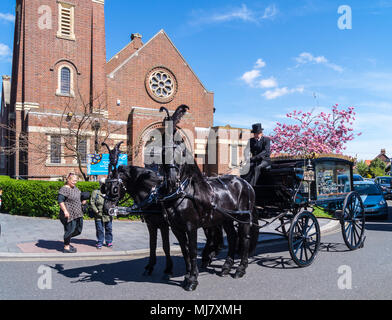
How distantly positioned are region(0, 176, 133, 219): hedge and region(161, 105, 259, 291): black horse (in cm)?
787

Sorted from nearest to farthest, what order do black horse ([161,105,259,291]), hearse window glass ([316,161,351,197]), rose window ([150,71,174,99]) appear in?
black horse ([161,105,259,291]) → hearse window glass ([316,161,351,197]) → rose window ([150,71,174,99])

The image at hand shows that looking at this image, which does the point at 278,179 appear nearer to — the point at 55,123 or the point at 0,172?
the point at 55,123

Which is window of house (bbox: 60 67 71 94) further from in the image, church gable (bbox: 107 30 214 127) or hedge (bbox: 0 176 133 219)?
hedge (bbox: 0 176 133 219)

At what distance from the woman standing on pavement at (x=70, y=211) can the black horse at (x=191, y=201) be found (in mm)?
3342

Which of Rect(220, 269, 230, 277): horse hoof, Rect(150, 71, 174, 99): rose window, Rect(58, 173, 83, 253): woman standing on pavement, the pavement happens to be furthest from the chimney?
Rect(220, 269, 230, 277): horse hoof

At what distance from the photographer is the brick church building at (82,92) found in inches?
845

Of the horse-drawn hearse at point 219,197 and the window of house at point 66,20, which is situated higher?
the window of house at point 66,20

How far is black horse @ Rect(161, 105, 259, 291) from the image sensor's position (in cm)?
521

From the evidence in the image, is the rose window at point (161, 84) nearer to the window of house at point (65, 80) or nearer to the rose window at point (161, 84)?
the rose window at point (161, 84)

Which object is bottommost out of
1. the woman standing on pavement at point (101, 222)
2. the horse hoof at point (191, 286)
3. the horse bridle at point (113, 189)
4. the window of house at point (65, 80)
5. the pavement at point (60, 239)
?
the pavement at point (60, 239)

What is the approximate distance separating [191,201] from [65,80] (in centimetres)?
2199

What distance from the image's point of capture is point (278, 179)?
23.9 feet

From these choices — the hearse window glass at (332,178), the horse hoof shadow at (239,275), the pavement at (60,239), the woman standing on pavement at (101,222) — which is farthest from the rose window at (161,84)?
the horse hoof shadow at (239,275)

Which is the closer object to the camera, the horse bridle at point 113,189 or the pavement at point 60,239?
the horse bridle at point 113,189
